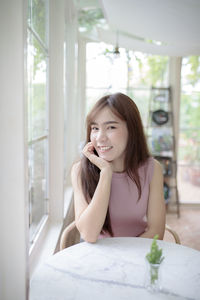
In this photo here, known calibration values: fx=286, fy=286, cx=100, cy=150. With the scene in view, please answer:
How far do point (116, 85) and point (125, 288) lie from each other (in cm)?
354

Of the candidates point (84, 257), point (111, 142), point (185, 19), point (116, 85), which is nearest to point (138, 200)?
point (111, 142)

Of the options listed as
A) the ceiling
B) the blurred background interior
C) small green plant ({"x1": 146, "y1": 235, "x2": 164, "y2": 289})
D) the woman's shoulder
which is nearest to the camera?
small green plant ({"x1": 146, "y1": 235, "x2": 164, "y2": 289})

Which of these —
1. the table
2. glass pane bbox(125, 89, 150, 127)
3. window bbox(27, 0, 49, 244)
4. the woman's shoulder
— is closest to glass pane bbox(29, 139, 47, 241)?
window bbox(27, 0, 49, 244)

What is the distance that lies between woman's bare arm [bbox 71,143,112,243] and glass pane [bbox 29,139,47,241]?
0.27 meters

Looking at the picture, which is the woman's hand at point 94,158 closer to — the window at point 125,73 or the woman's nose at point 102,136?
the woman's nose at point 102,136

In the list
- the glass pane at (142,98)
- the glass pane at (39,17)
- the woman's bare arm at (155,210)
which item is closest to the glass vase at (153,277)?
the woman's bare arm at (155,210)

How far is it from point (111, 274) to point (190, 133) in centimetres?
378

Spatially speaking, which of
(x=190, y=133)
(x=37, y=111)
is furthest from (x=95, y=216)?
(x=190, y=133)

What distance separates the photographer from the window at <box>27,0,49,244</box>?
1.47 m

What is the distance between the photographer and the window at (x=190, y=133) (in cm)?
434

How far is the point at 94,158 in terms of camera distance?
1.49 metres

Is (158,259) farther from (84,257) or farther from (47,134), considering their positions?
(47,134)

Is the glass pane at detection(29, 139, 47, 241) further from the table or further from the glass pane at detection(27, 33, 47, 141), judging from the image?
the table

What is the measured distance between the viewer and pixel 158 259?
2.87ft
